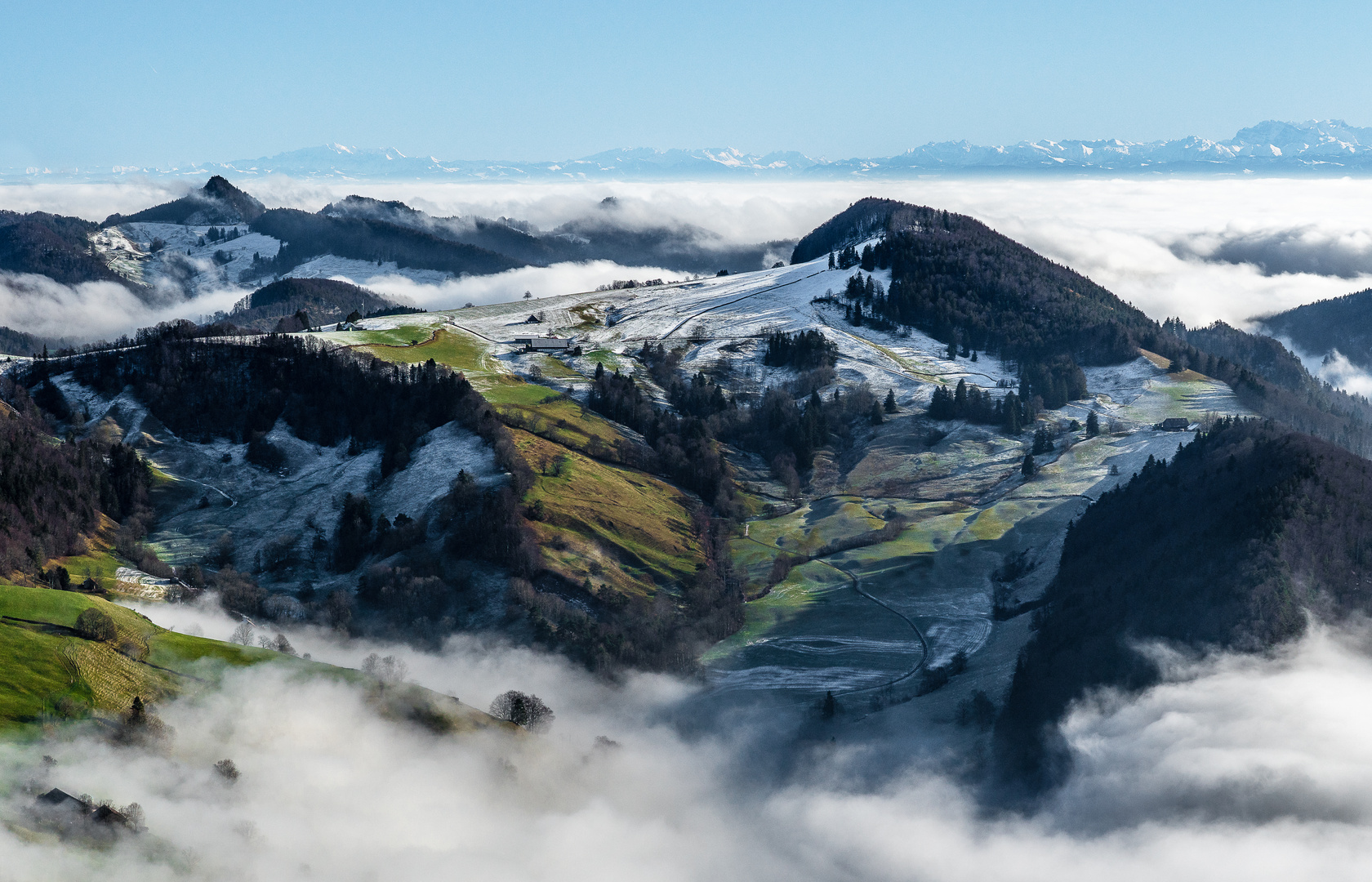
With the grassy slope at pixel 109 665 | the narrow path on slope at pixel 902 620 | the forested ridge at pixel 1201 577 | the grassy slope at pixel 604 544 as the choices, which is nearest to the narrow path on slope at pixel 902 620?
the narrow path on slope at pixel 902 620

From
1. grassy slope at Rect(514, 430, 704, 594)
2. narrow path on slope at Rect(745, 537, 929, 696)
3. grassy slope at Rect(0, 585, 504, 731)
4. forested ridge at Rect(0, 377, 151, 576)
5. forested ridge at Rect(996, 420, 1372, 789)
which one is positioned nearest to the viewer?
grassy slope at Rect(0, 585, 504, 731)

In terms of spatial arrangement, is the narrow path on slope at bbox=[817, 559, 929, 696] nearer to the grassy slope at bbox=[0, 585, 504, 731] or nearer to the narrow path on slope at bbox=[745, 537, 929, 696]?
the narrow path on slope at bbox=[745, 537, 929, 696]

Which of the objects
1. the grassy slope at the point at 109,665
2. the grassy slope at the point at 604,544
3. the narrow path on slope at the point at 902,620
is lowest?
the narrow path on slope at the point at 902,620

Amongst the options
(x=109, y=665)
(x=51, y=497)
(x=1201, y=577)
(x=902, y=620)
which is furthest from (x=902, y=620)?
(x=51, y=497)

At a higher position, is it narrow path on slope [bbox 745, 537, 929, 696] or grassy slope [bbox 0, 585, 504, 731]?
grassy slope [bbox 0, 585, 504, 731]

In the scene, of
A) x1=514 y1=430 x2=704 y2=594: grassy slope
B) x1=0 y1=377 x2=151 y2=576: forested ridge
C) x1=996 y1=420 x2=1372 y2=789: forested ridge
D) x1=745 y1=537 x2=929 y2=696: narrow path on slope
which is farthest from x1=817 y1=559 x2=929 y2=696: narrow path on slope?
x1=0 y1=377 x2=151 y2=576: forested ridge

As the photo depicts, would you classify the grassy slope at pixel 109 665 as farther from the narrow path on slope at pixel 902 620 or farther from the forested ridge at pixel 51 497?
the narrow path on slope at pixel 902 620

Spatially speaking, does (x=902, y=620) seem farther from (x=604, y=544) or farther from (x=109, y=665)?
(x=109, y=665)

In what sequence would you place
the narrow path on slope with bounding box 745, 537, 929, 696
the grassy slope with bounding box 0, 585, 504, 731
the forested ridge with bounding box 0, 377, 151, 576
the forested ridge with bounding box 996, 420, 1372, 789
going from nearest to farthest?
1. the grassy slope with bounding box 0, 585, 504, 731
2. the forested ridge with bounding box 996, 420, 1372, 789
3. the narrow path on slope with bounding box 745, 537, 929, 696
4. the forested ridge with bounding box 0, 377, 151, 576
